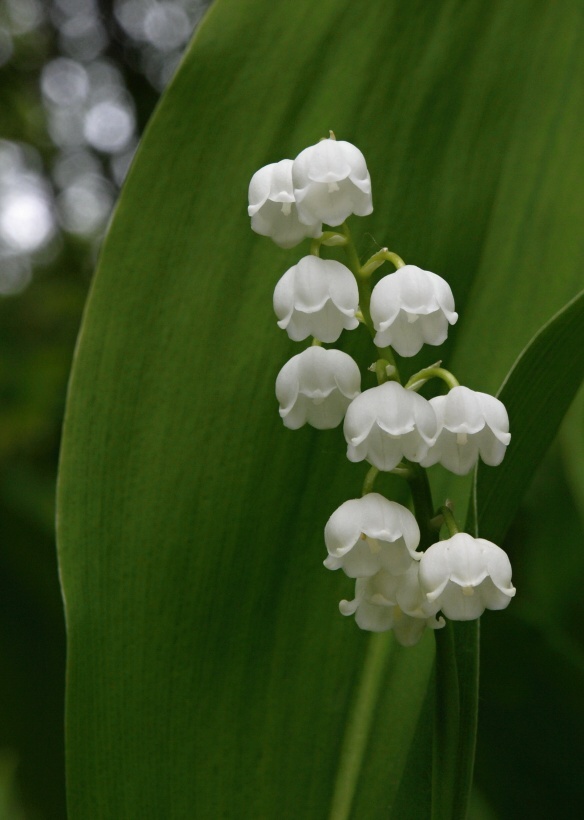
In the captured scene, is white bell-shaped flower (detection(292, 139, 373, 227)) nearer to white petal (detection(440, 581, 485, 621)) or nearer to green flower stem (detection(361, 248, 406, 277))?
green flower stem (detection(361, 248, 406, 277))

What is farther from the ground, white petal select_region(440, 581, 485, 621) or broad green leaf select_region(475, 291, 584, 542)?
broad green leaf select_region(475, 291, 584, 542)

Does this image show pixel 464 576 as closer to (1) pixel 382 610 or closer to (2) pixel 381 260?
(1) pixel 382 610

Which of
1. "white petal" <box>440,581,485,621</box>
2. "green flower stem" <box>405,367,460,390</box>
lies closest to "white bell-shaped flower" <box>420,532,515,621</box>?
"white petal" <box>440,581,485,621</box>

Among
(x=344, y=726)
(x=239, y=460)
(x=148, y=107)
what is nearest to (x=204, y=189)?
(x=239, y=460)

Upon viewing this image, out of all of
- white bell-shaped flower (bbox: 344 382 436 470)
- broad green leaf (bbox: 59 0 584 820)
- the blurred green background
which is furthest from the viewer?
the blurred green background

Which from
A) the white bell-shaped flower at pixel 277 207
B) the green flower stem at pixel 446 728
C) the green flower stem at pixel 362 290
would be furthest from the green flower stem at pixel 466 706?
the white bell-shaped flower at pixel 277 207

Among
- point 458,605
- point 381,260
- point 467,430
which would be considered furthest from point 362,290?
point 458,605
